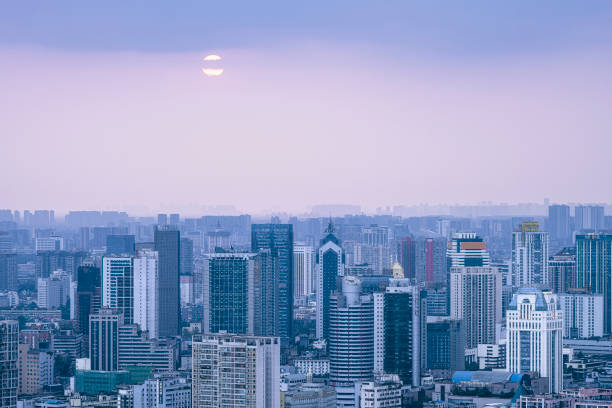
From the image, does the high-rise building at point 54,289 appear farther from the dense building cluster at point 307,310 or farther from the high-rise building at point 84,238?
the high-rise building at point 84,238

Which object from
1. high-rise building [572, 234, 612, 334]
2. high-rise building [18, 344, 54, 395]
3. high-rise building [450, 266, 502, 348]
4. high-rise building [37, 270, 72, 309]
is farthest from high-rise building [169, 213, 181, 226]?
high-rise building [572, 234, 612, 334]

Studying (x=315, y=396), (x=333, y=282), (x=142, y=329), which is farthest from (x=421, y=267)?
(x=315, y=396)

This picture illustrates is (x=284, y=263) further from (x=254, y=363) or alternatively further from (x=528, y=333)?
(x=254, y=363)

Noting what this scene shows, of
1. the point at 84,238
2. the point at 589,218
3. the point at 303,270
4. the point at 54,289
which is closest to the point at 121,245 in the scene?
the point at 84,238

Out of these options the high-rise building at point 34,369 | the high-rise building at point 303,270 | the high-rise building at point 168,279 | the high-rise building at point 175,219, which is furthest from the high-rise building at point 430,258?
the high-rise building at point 34,369

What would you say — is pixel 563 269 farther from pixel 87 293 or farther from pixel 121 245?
pixel 87 293

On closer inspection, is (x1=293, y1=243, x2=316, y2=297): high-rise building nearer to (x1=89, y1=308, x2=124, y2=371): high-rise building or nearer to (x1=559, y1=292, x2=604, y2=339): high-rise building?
(x1=89, y1=308, x2=124, y2=371): high-rise building
